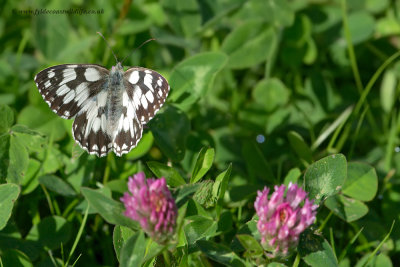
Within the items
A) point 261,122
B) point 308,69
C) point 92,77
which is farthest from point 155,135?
point 308,69

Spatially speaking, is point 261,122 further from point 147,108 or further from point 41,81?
point 41,81

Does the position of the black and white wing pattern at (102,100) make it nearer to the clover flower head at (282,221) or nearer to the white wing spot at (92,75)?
the white wing spot at (92,75)

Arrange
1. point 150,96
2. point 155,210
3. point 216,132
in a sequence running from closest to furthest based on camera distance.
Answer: point 155,210, point 150,96, point 216,132

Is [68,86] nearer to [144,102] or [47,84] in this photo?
[47,84]

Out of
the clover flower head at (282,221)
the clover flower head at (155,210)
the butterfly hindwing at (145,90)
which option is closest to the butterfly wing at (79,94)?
the butterfly hindwing at (145,90)

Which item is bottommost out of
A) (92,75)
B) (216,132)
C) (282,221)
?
(216,132)

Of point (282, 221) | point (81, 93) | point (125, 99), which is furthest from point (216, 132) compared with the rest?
point (282, 221)
